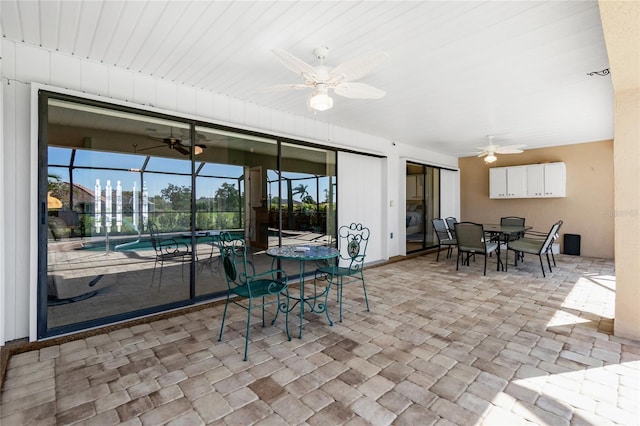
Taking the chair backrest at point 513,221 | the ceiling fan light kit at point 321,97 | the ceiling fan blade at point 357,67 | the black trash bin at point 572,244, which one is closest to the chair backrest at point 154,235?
the ceiling fan light kit at point 321,97

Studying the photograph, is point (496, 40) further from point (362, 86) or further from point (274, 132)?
point (274, 132)

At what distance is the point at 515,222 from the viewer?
22.6 ft

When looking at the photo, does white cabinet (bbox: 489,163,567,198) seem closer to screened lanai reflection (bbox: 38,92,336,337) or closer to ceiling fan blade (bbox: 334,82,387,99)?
screened lanai reflection (bbox: 38,92,336,337)

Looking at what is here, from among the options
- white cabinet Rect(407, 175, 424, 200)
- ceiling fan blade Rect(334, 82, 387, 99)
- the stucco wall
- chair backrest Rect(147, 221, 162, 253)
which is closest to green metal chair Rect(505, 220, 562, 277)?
the stucco wall

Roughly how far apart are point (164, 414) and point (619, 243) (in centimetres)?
399

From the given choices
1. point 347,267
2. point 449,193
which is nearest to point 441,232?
point 449,193

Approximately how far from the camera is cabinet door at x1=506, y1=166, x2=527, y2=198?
7.42 m

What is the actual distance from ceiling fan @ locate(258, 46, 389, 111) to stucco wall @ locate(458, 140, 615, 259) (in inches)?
266

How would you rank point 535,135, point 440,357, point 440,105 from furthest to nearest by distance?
1. point 535,135
2. point 440,105
3. point 440,357

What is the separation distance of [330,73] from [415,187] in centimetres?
552

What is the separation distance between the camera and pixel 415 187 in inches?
296

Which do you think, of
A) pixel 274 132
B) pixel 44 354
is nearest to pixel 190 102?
pixel 274 132

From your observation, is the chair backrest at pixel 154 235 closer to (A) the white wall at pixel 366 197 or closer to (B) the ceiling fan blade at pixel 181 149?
(B) the ceiling fan blade at pixel 181 149

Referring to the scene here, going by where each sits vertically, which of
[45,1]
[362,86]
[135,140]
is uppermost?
[45,1]
